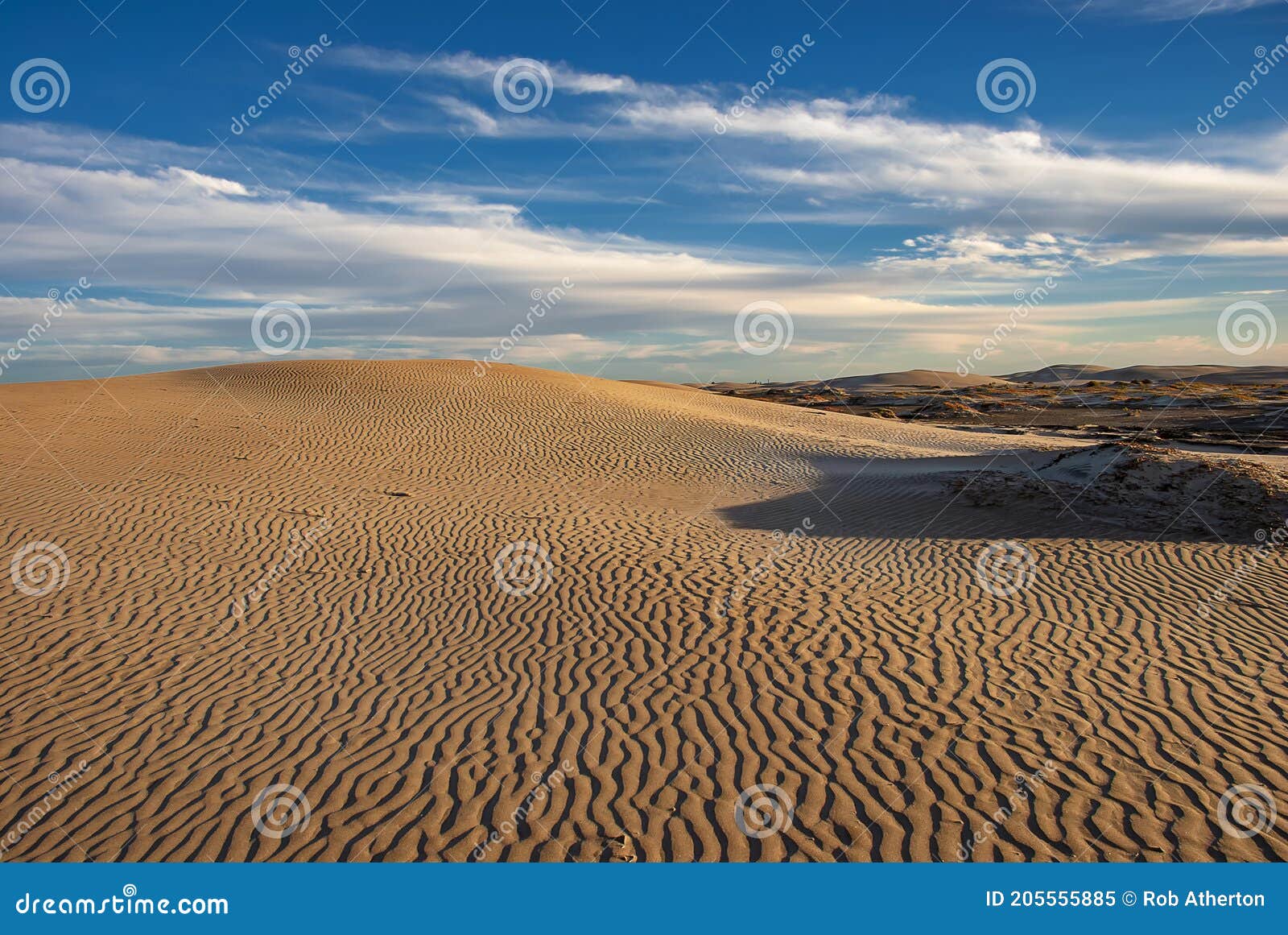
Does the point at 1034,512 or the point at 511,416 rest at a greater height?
the point at 511,416

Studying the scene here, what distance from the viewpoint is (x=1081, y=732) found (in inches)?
260

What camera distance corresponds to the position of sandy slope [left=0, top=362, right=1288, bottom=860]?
5.50 metres

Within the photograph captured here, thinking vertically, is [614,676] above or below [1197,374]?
below

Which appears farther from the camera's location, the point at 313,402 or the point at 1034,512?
the point at 313,402

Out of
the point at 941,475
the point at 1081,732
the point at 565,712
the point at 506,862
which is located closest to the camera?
the point at 506,862

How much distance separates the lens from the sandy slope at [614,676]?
550 centimetres

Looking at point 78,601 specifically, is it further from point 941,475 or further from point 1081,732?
point 941,475

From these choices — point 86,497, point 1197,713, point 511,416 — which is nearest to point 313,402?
point 511,416

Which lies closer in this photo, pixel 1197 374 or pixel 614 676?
pixel 614 676

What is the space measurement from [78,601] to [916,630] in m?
11.4

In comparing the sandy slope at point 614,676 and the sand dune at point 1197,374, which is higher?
the sand dune at point 1197,374

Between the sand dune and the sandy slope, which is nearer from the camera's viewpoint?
the sandy slope

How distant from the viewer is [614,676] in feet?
25.9

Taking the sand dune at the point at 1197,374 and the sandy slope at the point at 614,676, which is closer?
the sandy slope at the point at 614,676
